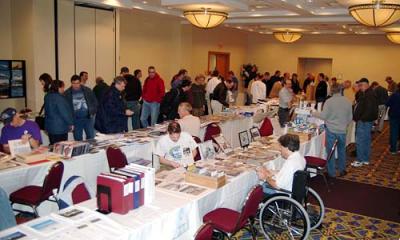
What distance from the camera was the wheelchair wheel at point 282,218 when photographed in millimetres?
3733

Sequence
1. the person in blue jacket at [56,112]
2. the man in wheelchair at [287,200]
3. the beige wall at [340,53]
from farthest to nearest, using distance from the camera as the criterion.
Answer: the beige wall at [340,53] < the person in blue jacket at [56,112] < the man in wheelchair at [287,200]

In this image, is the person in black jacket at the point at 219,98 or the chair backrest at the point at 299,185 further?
the person in black jacket at the point at 219,98

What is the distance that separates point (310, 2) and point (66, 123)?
5.78m

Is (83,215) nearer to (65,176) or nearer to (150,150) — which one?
(65,176)

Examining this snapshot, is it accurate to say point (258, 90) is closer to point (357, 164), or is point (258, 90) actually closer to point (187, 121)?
point (357, 164)

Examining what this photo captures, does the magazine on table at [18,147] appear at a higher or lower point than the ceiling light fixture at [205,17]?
lower

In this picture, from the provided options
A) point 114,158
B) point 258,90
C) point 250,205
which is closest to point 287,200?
point 250,205

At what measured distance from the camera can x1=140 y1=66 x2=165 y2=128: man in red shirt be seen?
9.05 metres

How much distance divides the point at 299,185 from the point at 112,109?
3254 millimetres

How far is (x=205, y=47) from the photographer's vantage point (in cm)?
1541

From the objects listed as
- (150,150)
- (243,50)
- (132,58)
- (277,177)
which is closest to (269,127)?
(150,150)

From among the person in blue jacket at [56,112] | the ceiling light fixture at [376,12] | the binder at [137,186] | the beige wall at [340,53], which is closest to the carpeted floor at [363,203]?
the binder at [137,186]

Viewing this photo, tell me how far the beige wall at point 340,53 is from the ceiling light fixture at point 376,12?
11057 mm

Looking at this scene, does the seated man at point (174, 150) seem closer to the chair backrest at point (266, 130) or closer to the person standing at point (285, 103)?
the chair backrest at point (266, 130)
